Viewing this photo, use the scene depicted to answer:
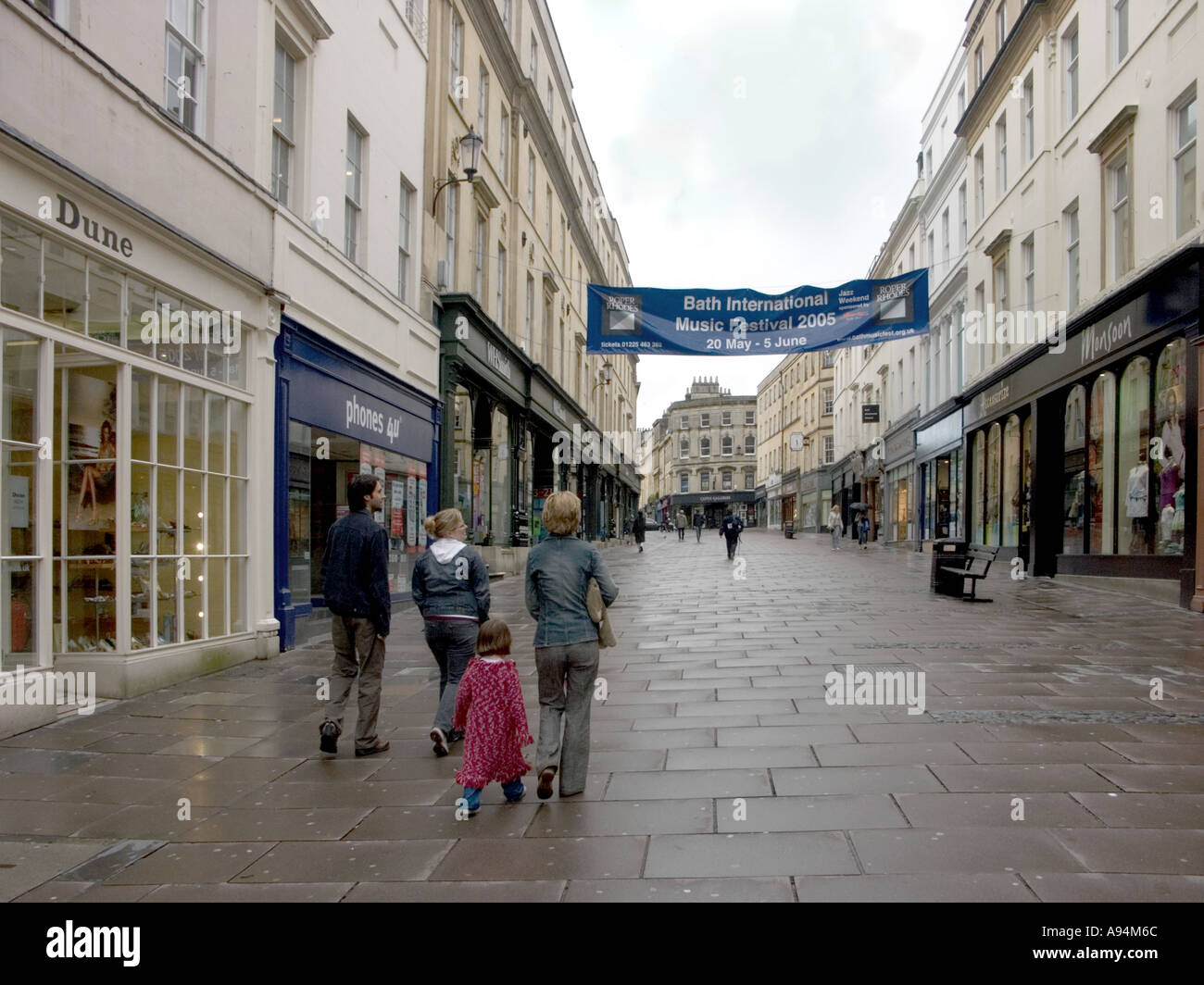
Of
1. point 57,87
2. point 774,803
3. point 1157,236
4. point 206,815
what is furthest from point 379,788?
point 1157,236

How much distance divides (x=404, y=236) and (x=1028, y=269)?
14014mm

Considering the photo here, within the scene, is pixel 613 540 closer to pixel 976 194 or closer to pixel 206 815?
pixel 976 194

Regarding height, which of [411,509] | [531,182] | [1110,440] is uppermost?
[531,182]

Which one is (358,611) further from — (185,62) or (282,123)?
(282,123)

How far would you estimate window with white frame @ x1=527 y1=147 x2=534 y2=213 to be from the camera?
2423 centimetres

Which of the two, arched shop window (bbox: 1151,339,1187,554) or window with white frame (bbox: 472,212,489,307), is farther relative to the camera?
window with white frame (bbox: 472,212,489,307)

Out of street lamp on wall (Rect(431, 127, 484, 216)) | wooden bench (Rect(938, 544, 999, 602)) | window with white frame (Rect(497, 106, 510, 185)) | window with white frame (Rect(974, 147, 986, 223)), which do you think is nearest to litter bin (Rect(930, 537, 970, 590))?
wooden bench (Rect(938, 544, 999, 602))

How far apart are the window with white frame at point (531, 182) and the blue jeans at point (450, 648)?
19.8 m

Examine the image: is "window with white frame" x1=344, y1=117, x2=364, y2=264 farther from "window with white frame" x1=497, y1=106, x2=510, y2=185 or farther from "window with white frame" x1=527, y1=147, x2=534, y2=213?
"window with white frame" x1=527, y1=147, x2=534, y2=213

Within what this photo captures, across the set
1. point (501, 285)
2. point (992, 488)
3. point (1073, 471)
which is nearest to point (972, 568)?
point (1073, 471)

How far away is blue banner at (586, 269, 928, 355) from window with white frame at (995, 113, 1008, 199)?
8380 mm

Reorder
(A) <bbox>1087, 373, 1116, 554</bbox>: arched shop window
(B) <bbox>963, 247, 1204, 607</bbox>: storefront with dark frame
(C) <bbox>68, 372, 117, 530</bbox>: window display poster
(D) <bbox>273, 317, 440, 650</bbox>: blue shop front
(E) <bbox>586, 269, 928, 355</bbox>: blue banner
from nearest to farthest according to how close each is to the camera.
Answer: (C) <bbox>68, 372, 117, 530</bbox>: window display poster < (D) <bbox>273, 317, 440, 650</bbox>: blue shop front < (B) <bbox>963, 247, 1204, 607</bbox>: storefront with dark frame < (A) <bbox>1087, 373, 1116, 554</bbox>: arched shop window < (E) <bbox>586, 269, 928, 355</bbox>: blue banner

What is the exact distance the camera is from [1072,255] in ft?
59.9

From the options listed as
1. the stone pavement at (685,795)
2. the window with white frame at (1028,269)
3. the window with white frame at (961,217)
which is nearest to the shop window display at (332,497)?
the stone pavement at (685,795)
